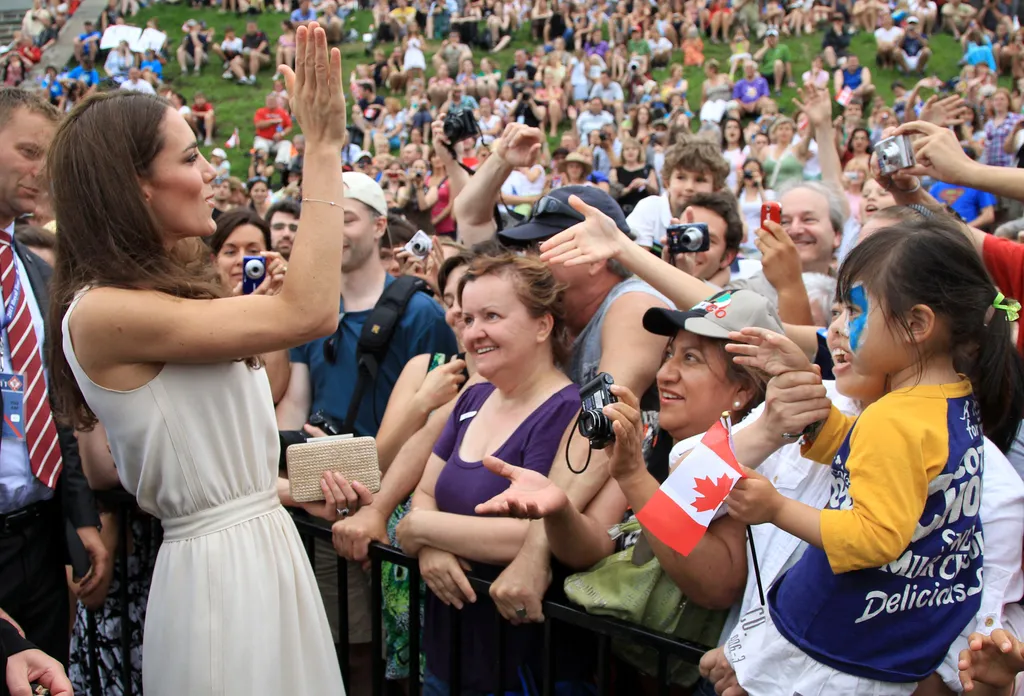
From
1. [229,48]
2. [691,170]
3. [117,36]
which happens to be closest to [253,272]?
[691,170]

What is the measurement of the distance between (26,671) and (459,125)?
3.00 m

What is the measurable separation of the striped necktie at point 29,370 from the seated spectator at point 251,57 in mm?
22783

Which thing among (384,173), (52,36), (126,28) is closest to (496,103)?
(384,173)

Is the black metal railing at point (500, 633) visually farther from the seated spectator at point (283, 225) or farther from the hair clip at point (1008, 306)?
the seated spectator at point (283, 225)

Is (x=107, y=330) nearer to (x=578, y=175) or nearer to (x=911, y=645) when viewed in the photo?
(x=911, y=645)

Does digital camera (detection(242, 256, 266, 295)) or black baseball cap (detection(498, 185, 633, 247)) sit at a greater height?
black baseball cap (detection(498, 185, 633, 247))

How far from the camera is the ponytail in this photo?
204 cm

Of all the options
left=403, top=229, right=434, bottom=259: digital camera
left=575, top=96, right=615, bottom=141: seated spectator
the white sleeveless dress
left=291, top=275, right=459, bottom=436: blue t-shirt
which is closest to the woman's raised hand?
the white sleeveless dress

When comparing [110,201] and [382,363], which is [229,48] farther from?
[110,201]

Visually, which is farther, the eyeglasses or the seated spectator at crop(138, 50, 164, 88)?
the seated spectator at crop(138, 50, 164, 88)

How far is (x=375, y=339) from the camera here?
3.58m

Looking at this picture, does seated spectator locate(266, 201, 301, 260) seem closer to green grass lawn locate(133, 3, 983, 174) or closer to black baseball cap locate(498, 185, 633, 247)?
black baseball cap locate(498, 185, 633, 247)

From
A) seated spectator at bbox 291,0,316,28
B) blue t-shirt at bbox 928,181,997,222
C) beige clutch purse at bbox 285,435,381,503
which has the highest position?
beige clutch purse at bbox 285,435,381,503

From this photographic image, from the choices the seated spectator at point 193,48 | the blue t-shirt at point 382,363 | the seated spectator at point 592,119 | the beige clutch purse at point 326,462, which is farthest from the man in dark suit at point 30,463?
the seated spectator at point 193,48
